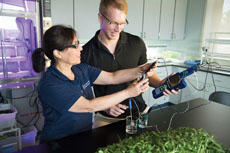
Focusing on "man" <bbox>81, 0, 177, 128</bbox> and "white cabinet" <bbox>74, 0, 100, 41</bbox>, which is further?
"white cabinet" <bbox>74, 0, 100, 41</bbox>

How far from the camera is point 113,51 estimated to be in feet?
5.41

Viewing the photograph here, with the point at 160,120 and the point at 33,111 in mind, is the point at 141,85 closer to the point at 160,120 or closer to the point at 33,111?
the point at 160,120

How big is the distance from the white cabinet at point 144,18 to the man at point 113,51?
67.6 inches

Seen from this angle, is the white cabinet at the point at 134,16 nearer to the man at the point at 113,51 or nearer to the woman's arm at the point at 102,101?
the man at the point at 113,51

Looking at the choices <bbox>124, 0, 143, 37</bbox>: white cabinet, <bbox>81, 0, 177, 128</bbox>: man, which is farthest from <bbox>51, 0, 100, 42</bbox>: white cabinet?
<bbox>81, 0, 177, 128</bbox>: man

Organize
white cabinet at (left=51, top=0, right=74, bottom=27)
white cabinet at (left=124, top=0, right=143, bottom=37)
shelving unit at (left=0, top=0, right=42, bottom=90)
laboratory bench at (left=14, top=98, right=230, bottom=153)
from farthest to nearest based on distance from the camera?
1. white cabinet at (left=124, top=0, right=143, bottom=37)
2. white cabinet at (left=51, top=0, right=74, bottom=27)
3. shelving unit at (left=0, top=0, right=42, bottom=90)
4. laboratory bench at (left=14, top=98, right=230, bottom=153)

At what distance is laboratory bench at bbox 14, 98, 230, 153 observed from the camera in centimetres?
95

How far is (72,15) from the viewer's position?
2660mm

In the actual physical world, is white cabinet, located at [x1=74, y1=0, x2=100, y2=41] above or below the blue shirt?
above

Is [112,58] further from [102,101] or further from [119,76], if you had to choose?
[102,101]

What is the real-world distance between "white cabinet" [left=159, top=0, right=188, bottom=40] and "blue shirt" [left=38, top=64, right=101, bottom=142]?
10.2 ft

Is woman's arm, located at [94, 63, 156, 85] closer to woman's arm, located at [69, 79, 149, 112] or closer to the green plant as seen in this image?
woman's arm, located at [69, 79, 149, 112]

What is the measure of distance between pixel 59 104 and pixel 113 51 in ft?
2.45

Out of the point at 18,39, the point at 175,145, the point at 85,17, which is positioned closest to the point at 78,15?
the point at 85,17
